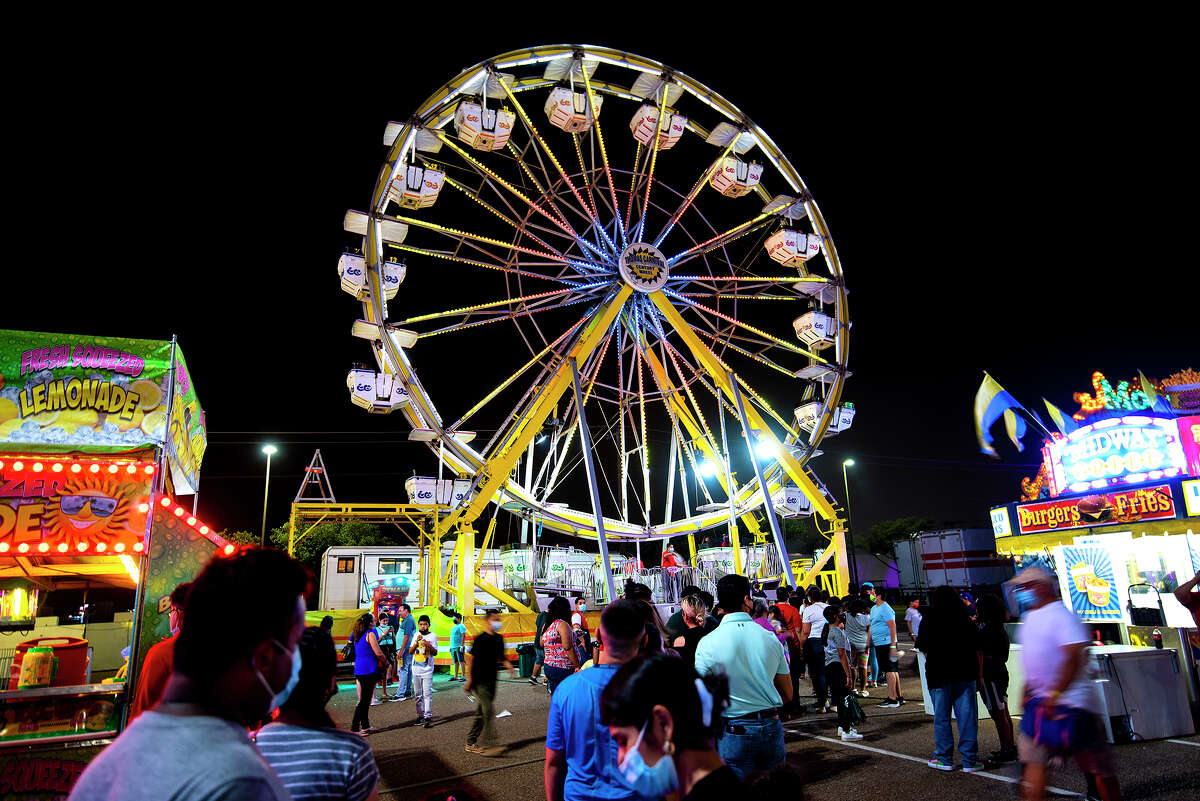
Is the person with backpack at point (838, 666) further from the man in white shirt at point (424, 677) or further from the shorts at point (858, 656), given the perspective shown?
the man in white shirt at point (424, 677)

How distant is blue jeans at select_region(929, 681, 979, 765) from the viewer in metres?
6.43

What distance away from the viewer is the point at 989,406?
72.4 ft

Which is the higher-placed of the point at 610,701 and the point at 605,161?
the point at 605,161

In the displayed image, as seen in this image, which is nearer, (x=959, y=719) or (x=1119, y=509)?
(x=959, y=719)

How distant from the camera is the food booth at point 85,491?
220 inches

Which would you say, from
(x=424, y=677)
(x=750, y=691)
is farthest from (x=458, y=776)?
(x=750, y=691)

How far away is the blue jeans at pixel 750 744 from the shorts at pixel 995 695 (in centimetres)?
384

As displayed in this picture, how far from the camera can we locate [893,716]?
928cm

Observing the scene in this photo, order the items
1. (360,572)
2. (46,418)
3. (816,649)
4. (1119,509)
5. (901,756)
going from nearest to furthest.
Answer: (46,418) < (901,756) < (816,649) < (1119,509) < (360,572)

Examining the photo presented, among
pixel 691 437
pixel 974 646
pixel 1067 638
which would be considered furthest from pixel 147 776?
pixel 691 437

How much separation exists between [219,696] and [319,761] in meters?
0.93

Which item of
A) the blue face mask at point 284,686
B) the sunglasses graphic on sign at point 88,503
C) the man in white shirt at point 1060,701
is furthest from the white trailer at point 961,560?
the blue face mask at point 284,686

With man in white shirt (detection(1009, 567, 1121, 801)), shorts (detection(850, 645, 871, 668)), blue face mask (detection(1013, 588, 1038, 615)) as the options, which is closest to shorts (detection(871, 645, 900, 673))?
shorts (detection(850, 645, 871, 668))

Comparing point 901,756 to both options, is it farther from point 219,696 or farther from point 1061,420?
point 1061,420
